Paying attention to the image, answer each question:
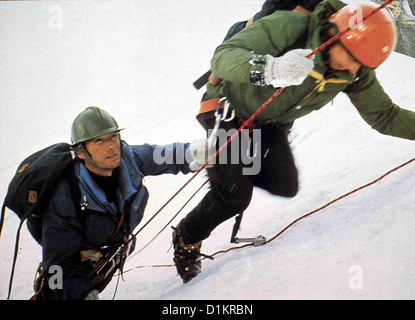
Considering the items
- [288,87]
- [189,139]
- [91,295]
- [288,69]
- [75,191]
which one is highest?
[288,69]

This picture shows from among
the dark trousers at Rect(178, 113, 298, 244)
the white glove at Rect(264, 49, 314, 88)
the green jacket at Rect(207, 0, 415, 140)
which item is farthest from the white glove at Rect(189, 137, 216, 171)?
Answer: the white glove at Rect(264, 49, 314, 88)

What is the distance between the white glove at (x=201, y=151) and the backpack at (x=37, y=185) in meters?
0.53

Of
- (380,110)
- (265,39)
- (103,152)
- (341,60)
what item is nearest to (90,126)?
(103,152)

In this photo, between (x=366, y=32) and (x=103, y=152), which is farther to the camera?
(x=103, y=152)

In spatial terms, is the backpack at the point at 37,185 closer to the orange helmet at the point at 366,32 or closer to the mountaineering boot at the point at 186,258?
the mountaineering boot at the point at 186,258

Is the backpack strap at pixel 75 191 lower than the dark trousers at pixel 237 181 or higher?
higher

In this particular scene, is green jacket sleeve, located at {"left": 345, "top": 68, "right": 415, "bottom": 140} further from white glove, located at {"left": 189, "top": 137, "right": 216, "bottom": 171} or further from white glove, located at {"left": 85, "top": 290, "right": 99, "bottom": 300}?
white glove, located at {"left": 85, "top": 290, "right": 99, "bottom": 300}

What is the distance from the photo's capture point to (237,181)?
1502 millimetres

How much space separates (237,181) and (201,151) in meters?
0.21

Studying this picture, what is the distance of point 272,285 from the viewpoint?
3.63ft

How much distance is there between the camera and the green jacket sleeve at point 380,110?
1430 mm

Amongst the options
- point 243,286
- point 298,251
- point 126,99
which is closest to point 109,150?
point 243,286

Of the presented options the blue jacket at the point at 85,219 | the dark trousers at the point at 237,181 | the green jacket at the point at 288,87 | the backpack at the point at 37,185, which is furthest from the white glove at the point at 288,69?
the backpack at the point at 37,185

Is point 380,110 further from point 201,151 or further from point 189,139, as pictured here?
point 189,139
